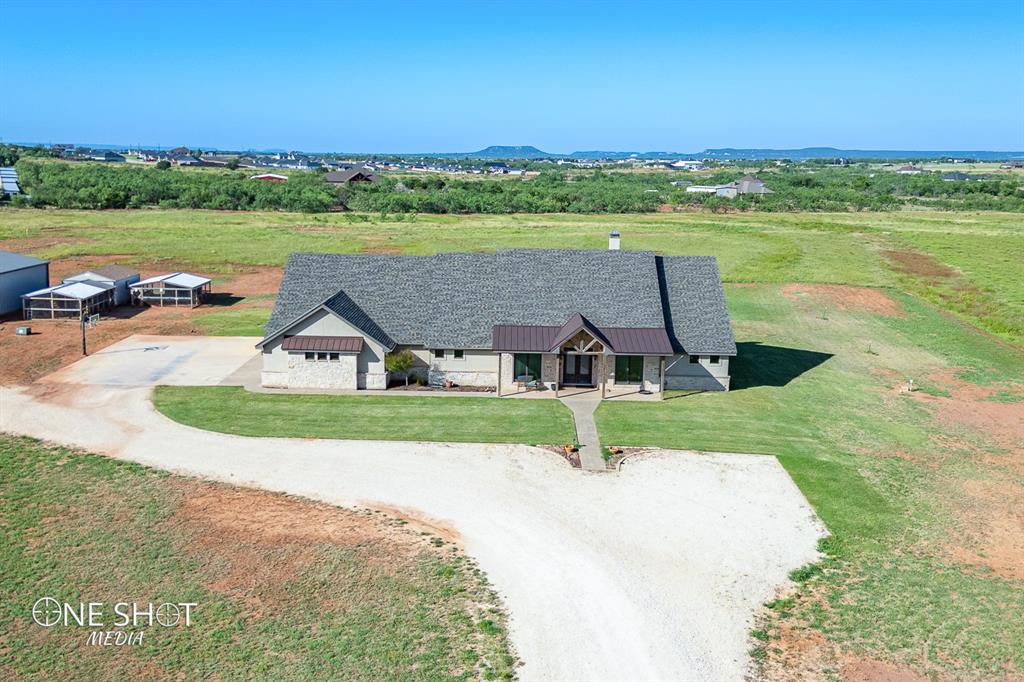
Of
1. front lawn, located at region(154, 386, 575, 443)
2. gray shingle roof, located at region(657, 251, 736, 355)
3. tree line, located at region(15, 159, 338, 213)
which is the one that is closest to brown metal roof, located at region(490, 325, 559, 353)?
front lawn, located at region(154, 386, 575, 443)

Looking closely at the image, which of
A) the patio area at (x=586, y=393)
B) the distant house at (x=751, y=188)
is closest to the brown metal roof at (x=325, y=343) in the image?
the patio area at (x=586, y=393)

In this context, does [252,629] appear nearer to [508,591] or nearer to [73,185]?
[508,591]

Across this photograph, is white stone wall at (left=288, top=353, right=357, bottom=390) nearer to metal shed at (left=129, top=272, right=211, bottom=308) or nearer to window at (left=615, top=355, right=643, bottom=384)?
window at (left=615, top=355, right=643, bottom=384)

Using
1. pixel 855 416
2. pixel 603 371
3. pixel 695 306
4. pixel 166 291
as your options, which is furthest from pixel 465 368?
pixel 166 291

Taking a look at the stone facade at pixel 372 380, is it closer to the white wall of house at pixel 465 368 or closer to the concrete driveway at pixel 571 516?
the white wall of house at pixel 465 368

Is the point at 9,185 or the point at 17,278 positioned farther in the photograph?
the point at 9,185

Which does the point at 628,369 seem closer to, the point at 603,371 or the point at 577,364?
the point at 603,371

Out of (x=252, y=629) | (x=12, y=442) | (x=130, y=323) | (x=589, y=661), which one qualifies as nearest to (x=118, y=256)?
(x=130, y=323)
